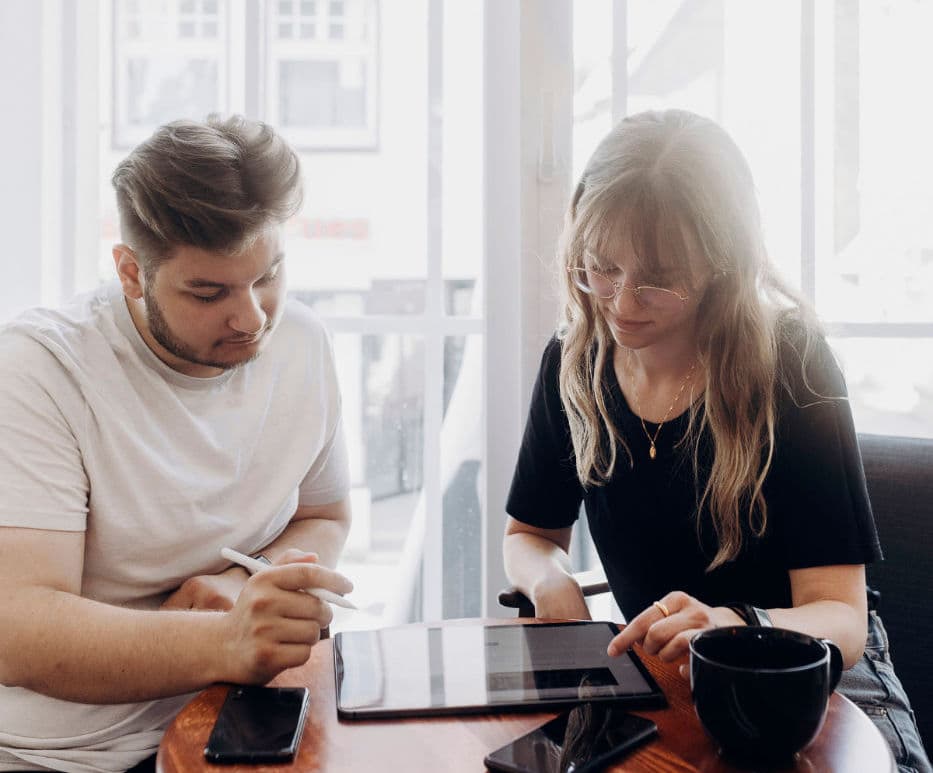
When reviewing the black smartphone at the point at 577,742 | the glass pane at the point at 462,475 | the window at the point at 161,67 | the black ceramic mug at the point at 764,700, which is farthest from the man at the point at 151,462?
the window at the point at 161,67

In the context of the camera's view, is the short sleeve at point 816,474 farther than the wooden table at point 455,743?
Yes

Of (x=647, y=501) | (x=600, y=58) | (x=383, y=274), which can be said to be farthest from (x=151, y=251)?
(x=600, y=58)

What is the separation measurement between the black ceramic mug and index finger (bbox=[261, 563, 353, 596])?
366 millimetres

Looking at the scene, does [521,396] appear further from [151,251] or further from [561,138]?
[151,251]

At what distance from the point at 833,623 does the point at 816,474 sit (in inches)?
8.1

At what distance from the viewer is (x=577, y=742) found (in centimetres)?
79

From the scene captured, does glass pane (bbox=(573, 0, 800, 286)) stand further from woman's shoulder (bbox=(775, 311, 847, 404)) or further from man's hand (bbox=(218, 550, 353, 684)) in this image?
man's hand (bbox=(218, 550, 353, 684))

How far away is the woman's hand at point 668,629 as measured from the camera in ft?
2.99

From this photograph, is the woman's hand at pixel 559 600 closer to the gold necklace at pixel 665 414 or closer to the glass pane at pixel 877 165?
the gold necklace at pixel 665 414

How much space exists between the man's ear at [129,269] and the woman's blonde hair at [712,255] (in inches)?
23.4

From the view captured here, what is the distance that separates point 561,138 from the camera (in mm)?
1909

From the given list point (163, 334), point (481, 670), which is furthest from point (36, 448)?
point (481, 670)

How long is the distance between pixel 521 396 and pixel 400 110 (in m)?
0.70

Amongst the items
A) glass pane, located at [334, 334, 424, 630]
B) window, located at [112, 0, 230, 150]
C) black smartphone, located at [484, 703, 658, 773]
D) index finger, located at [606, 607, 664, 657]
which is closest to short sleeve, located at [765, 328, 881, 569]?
index finger, located at [606, 607, 664, 657]
